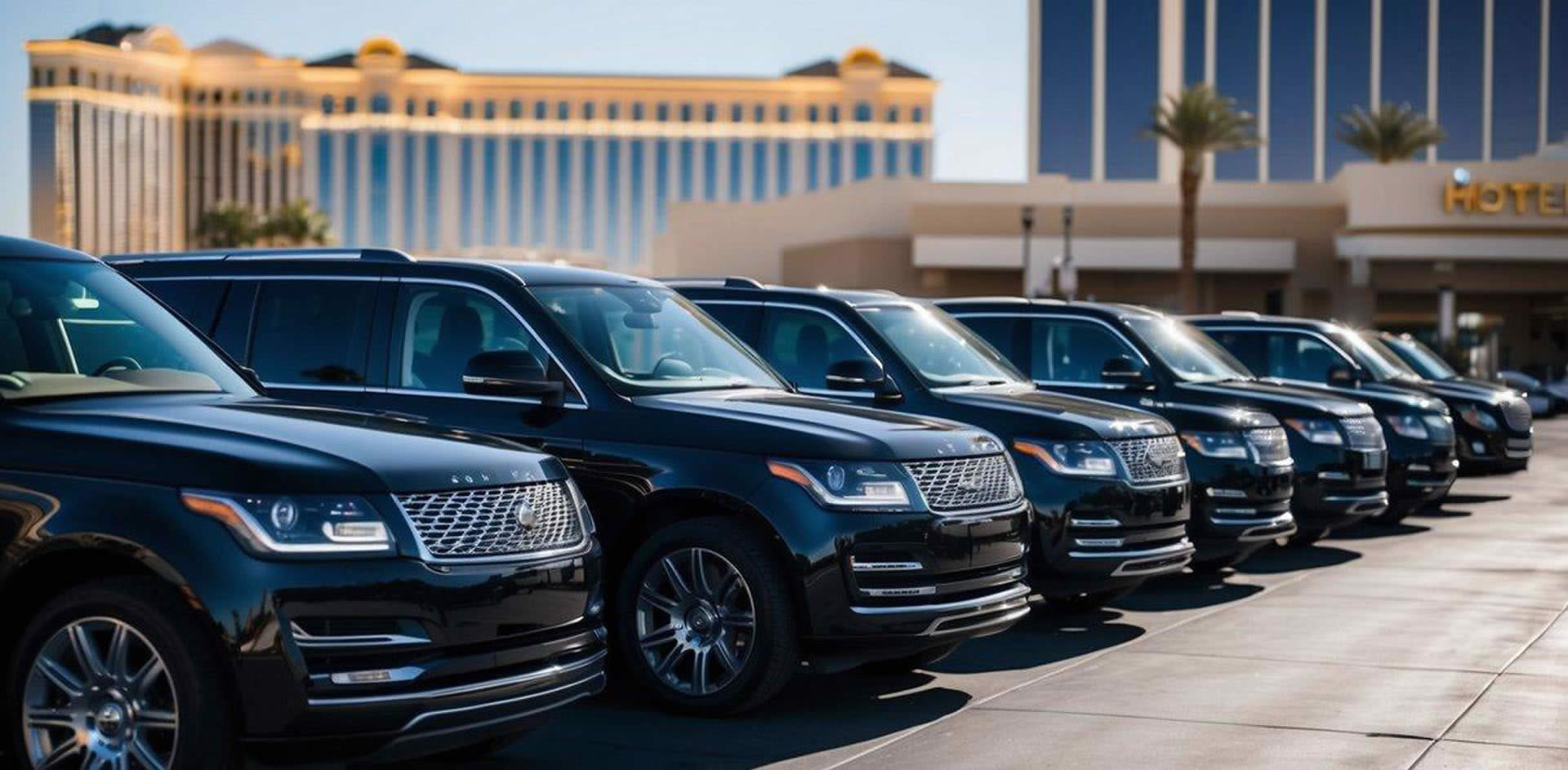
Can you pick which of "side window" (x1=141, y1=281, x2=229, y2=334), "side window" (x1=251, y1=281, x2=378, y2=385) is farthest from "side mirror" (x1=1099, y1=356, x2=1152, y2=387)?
"side window" (x1=141, y1=281, x2=229, y2=334)

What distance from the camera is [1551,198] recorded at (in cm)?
6575

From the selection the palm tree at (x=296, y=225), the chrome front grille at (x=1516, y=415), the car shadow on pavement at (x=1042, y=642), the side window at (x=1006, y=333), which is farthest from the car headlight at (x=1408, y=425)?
the palm tree at (x=296, y=225)

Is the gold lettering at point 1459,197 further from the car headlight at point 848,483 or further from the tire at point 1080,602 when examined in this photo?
the car headlight at point 848,483

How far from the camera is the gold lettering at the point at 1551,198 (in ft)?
216

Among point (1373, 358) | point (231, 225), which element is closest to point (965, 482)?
point (1373, 358)

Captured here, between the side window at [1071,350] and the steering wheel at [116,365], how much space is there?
8.34m

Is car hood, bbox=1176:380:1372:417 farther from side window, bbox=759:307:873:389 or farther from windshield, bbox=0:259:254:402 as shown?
windshield, bbox=0:259:254:402

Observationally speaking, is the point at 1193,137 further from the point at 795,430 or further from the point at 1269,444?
the point at 795,430

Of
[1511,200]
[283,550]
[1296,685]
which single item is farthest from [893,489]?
[1511,200]

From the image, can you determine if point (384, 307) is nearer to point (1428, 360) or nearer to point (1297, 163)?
point (1428, 360)

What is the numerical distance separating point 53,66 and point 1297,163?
12151 cm

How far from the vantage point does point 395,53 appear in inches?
7170

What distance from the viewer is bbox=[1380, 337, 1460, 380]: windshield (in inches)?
891

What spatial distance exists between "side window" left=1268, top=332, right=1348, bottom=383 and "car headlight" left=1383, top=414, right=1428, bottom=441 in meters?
0.82
